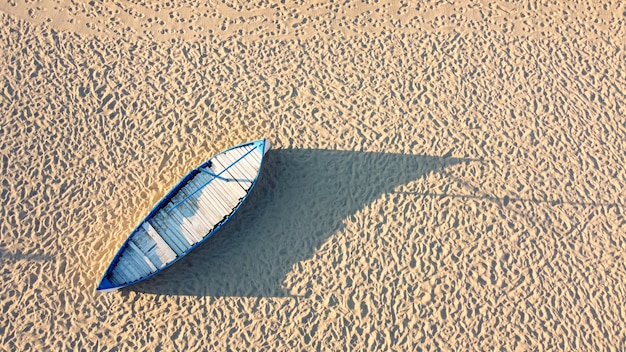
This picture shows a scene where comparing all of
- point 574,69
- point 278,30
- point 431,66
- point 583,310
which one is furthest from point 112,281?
point 574,69

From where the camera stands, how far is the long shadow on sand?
1083cm

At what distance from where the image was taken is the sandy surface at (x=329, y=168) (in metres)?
10.7

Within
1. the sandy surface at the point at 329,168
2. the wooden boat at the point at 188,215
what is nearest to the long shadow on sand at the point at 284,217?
the sandy surface at the point at 329,168

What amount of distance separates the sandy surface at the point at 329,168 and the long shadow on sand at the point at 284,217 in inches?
1.4

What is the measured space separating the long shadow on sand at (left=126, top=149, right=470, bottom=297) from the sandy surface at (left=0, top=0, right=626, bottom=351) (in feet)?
0.12

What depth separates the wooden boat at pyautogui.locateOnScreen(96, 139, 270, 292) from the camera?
34.8ft

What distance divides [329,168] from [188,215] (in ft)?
8.73

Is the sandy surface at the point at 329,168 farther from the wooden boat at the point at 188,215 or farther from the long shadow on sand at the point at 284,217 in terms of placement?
the wooden boat at the point at 188,215

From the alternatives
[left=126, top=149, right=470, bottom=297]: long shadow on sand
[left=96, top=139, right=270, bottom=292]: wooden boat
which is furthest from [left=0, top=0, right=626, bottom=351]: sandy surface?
[left=96, top=139, right=270, bottom=292]: wooden boat

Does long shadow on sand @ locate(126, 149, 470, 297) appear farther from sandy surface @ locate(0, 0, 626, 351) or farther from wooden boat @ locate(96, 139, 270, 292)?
wooden boat @ locate(96, 139, 270, 292)

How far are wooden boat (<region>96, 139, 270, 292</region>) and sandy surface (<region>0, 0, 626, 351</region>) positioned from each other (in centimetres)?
37

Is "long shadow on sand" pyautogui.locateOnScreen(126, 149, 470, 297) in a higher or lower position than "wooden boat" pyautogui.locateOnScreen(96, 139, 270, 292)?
lower

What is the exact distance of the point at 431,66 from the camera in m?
12.5

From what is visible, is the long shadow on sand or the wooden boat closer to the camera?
the wooden boat
